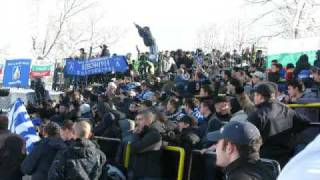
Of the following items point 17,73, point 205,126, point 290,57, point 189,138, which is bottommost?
point 189,138

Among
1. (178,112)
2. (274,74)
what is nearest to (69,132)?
(178,112)

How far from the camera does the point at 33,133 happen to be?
921cm

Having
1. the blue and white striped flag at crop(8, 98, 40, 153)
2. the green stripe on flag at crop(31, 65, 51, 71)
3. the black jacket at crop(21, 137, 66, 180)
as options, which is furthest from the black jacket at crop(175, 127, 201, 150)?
the green stripe on flag at crop(31, 65, 51, 71)

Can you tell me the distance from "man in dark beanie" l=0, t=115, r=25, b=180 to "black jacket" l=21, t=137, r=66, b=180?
15.3 inches

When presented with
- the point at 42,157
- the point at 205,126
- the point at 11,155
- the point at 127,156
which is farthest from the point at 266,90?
the point at 11,155

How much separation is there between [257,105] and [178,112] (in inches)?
173

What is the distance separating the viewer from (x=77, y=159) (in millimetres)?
6309

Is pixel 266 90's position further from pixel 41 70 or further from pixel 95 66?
pixel 41 70

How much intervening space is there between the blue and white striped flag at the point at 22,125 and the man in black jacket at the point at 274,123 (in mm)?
4224

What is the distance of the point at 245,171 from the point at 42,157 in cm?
439

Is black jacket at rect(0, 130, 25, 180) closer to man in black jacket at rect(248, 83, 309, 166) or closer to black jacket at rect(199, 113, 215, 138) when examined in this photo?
black jacket at rect(199, 113, 215, 138)

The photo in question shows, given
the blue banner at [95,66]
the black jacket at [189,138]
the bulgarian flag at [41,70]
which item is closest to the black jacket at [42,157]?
the black jacket at [189,138]

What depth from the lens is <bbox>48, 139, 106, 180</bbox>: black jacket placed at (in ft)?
20.6

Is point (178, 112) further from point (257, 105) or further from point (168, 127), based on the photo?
point (257, 105)
